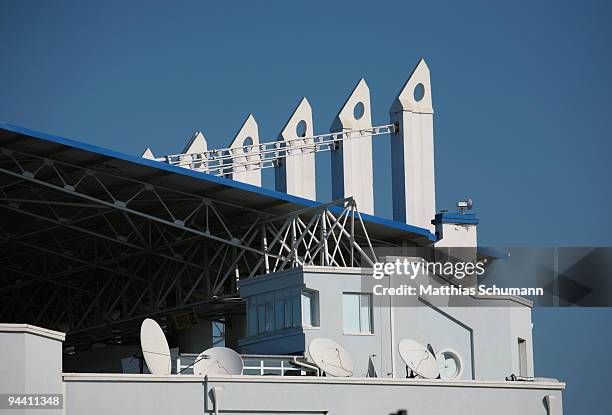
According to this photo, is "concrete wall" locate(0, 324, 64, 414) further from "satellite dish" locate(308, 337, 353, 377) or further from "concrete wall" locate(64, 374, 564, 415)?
"satellite dish" locate(308, 337, 353, 377)

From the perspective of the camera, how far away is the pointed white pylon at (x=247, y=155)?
82750 mm

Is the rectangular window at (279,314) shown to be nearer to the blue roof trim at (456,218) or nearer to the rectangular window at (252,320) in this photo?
the rectangular window at (252,320)

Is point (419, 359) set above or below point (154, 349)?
below

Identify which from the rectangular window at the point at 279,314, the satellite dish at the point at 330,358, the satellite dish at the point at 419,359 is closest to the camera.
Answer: the satellite dish at the point at 330,358

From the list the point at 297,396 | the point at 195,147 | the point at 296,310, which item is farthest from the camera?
the point at 195,147

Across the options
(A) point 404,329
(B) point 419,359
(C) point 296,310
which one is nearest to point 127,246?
(C) point 296,310

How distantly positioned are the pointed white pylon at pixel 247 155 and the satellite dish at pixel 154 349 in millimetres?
35687

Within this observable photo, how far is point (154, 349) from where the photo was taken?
45.8 metres

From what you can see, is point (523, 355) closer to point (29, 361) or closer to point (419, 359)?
point (419, 359)

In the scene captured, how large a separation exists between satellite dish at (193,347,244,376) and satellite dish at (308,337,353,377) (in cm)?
319

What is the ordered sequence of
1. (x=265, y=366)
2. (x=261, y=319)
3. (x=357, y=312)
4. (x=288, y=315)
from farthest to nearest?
1. (x=261, y=319)
2. (x=357, y=312)
3. (x=288, y=315)
4. (x=265, y=366)

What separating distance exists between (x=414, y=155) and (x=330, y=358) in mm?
26020

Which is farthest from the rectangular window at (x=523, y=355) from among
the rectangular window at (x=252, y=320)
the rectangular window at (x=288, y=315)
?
the rectangular window at (x=252, y=320)

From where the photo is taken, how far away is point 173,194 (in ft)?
217
